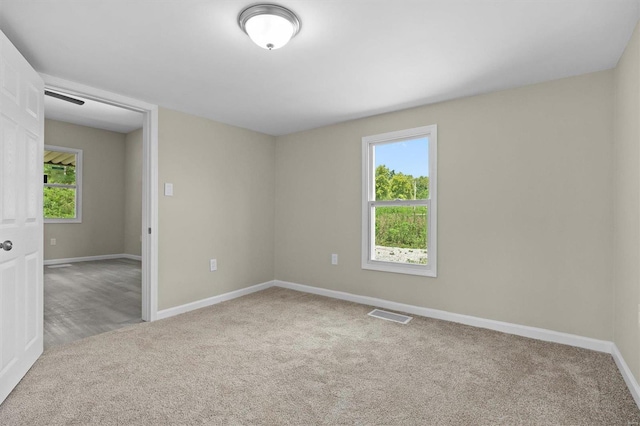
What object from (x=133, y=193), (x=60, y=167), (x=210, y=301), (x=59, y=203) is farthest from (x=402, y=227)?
(x=60, y=167)

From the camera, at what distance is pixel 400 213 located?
367 centimetres

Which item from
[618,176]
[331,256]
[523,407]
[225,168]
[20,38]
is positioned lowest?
[523,407]

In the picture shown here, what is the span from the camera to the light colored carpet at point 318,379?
1.75 m

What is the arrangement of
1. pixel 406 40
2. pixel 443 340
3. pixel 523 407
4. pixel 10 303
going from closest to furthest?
pixel 523 407
pixel 10 303
pixel 406 40
pixel 443 340

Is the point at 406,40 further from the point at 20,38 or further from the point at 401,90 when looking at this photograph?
the point at 20,38

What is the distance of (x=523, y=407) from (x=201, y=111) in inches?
147

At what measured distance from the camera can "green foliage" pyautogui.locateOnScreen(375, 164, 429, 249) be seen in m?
3.50

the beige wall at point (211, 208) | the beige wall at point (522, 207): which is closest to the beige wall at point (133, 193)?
the beige wall at point (211, 208)

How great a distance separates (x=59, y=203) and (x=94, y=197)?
0.57 metres

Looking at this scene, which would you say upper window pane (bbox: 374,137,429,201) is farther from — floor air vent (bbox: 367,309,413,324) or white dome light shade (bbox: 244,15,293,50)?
white dome light shade (bbox: 244,15,293,50)

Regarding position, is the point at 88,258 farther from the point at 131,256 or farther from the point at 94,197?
the point at 94,197

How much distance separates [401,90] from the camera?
2.99 meters

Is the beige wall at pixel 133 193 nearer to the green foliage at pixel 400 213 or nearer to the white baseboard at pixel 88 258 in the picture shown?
the white baseboard at pixel 88 258

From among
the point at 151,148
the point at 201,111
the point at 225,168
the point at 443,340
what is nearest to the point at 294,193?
A: the point at 225,168
